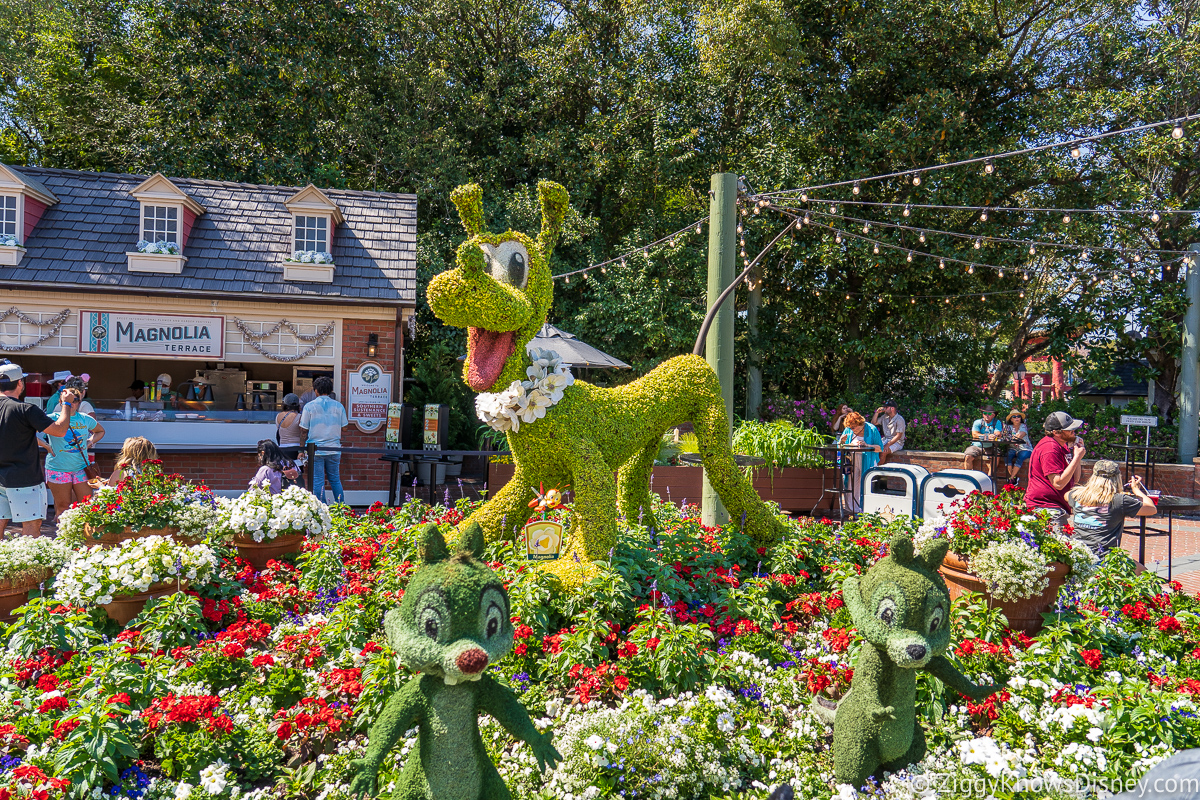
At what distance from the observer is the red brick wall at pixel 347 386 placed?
34.1 feet

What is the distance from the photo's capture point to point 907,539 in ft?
8.61

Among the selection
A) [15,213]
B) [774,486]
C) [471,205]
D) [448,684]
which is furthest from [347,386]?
[448,684]

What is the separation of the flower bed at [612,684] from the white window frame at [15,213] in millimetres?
8711

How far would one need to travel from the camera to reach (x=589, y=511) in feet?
13.6

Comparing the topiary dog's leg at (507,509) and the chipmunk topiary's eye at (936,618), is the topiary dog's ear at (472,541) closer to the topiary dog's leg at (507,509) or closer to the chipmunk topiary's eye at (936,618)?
the chipmunk topiary's eye at (936,618)

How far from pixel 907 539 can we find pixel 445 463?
733 cm

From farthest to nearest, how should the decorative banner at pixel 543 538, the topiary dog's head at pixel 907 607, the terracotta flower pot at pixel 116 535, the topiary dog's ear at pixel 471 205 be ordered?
the terracotta flower pot at pixel 116 535 < the decorative banner at pixel 543 538 < the topiary dog's ear at pixel 471 205 < the topiary dog's head at pixel 907 607

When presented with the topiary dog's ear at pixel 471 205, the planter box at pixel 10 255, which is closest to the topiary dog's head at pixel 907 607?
the topiary dog's ear at pixel 471 205

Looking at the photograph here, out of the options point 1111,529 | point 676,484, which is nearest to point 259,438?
point 676,484

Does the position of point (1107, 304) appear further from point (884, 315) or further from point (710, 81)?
point (710, 81)

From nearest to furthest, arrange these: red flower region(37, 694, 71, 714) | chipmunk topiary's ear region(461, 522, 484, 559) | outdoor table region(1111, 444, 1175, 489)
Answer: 1. chipmunk topiary's ear region(461, 522, 484, 559)
2. red flower region(37, 694, 71, 714)
3. outdoor table region(1111, 444, 1175, 489)

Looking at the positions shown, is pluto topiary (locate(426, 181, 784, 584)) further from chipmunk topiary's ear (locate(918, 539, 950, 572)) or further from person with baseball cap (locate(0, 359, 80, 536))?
person with baseball cap (locate(0, 359, 80, 536))

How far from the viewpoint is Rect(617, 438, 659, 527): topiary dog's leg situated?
17.4ft

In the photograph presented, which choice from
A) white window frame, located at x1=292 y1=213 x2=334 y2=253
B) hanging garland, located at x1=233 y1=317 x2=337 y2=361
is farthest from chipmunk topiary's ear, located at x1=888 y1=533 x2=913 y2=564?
white window frame, located at x1=292 y1=213 x2=334 y2=253
